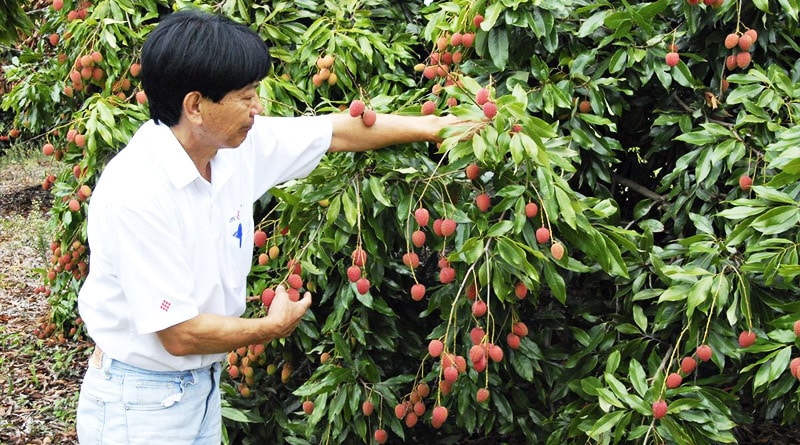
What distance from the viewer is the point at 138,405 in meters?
1.67

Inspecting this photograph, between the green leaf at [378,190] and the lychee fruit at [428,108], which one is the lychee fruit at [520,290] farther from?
A: the lychee fruit at [428,108]

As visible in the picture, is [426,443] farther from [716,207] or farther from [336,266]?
[716,207]

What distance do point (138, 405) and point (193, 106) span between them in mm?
576

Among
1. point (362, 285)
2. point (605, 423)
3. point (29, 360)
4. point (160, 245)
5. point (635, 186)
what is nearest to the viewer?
point (160, 245)

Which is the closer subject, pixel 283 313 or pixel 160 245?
pixel 160 245

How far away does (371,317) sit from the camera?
258cm

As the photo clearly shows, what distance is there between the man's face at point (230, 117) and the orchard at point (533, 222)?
1.38 ft

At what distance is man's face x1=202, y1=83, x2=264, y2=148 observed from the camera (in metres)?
1.62

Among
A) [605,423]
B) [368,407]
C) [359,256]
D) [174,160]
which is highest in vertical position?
[174,160]

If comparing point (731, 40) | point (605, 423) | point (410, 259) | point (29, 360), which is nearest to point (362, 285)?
point (410, 259)

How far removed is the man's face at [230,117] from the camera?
162 cm

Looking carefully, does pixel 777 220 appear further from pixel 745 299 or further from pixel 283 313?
pixel 283 313

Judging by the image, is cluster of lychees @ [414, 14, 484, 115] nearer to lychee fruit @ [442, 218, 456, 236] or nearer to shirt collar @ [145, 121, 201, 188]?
lychee fruit @ [442, 218, 456, 236]

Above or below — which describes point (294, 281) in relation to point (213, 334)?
below
